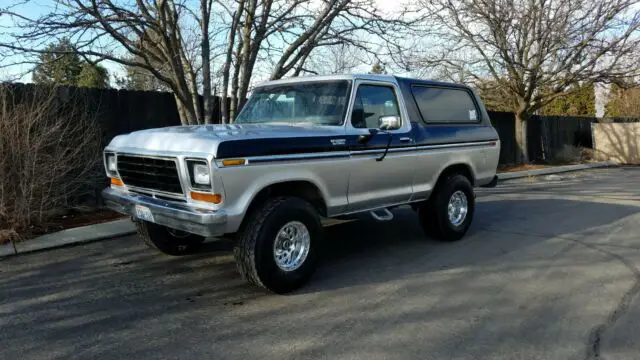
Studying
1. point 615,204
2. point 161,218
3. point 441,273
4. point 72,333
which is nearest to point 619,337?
point 441,273

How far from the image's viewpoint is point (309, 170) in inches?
185

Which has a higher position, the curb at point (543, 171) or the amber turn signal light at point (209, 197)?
the amber turn signal light at point (209, 197)

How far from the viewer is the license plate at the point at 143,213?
454 centimetres

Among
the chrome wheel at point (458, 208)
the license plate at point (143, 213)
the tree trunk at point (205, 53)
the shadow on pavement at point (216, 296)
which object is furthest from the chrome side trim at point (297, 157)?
the tree trunk at point (205, 53)

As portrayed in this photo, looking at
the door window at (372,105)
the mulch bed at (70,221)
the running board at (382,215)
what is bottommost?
the mulch bed at (70,221)

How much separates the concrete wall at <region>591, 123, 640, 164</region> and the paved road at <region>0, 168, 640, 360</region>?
17826 millimetres

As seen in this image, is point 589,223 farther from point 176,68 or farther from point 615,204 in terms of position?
point 176,68

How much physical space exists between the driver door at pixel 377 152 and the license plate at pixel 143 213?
1.98 metres

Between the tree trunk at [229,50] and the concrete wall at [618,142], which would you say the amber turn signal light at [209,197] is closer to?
the tree trunk at [229,50]

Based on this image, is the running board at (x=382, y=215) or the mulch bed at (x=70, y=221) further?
the mulch bed at (x=70, y=221)

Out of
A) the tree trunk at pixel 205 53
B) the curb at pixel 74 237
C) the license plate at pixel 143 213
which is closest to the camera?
the license plate at pixel 143 213

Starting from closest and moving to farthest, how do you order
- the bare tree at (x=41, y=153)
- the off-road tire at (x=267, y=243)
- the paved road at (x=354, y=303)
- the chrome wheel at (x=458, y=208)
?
the paved road at (x=354, y=303)
the off-road tire at (x=267, y=243)
the chrome wheel at (x=458, y=208)
the bare tree at (x=41, y=153)

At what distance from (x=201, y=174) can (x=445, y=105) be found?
3.84 metres

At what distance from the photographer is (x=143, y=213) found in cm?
462
